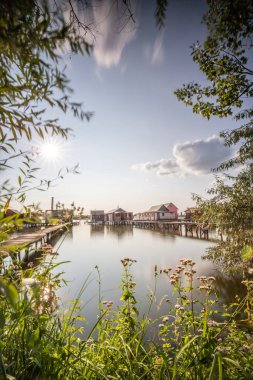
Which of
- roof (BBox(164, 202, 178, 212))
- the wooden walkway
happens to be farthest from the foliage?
roof (BBox(164, 202, 178, 212))

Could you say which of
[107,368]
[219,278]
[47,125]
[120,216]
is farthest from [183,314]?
[120,216]

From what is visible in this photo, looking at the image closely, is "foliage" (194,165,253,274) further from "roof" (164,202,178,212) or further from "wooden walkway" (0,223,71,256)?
"roof" (164,202,178,212)

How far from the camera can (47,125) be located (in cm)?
164

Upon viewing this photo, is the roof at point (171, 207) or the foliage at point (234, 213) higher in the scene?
the roof at point (171, 207)

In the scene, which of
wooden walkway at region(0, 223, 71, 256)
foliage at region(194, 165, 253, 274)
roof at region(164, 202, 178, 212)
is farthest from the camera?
roof at region(164, 202, 178, 212)

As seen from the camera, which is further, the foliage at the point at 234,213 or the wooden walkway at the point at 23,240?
the foliage at the point at 234,213

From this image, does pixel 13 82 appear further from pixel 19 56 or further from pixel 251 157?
pixel 251 157

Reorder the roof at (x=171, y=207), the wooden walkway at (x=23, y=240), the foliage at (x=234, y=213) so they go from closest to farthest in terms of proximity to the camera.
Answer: the wooden walkway at (x=23, y=240), the foliage at (x=234, y=213), the roof at (x=171, y=207)

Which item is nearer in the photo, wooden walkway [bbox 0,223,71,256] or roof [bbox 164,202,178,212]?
wooden walkway [bbox 0,223,71,256]

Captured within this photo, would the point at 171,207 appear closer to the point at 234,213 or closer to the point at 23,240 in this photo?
the point at 23,240

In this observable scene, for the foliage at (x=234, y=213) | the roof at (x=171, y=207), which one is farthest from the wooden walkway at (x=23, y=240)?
the roof at (x=171, y=207)

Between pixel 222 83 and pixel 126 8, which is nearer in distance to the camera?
pixel 126 8

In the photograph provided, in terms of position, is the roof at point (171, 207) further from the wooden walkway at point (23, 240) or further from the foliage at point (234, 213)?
the foliage at point (234, 213)

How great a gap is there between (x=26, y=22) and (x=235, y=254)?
984cm
